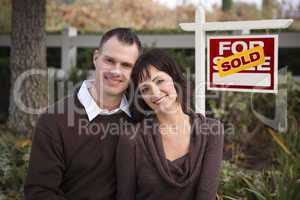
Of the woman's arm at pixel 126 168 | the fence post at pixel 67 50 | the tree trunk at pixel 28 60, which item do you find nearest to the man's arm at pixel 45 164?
the woman's arm at pixel 126 168

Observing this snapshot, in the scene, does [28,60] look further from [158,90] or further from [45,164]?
[158,90]

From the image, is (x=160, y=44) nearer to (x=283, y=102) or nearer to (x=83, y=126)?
(x=283, y=102)

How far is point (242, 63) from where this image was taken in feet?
8.98

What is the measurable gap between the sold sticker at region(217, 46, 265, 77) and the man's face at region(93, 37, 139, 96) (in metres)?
0.78

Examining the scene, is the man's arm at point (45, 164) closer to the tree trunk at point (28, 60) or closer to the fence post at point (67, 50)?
the tree trunk at point (28, 60)

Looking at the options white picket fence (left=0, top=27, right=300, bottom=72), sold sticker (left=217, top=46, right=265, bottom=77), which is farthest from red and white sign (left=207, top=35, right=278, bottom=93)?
white picket fence (left=0, top=27, right=300, bottom=72)

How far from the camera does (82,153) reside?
7.20 feet

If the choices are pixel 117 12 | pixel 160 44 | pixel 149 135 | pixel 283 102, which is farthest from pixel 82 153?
pixel 117 12

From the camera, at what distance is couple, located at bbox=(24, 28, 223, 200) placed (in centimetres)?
209

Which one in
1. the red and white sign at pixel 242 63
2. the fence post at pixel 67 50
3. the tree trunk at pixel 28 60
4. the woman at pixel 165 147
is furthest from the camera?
the fence post at pixel 67 50

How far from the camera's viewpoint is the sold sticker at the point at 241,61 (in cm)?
269

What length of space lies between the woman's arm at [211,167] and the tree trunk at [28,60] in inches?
125

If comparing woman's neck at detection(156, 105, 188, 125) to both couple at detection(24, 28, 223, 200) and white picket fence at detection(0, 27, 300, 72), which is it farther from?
white picket fence at detection(0, 27, 300, 72)

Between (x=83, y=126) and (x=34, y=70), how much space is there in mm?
2936
